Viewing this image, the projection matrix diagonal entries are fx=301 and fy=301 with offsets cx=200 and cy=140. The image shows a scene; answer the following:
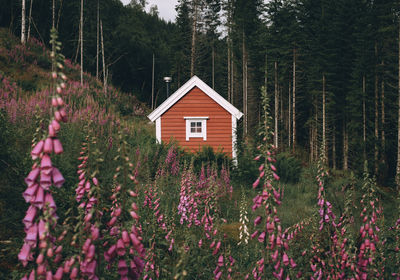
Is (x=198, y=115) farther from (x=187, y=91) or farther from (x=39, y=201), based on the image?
(x=39, y=201)

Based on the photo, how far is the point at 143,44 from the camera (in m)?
43.1

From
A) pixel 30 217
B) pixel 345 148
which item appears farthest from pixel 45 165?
pixel 345 148

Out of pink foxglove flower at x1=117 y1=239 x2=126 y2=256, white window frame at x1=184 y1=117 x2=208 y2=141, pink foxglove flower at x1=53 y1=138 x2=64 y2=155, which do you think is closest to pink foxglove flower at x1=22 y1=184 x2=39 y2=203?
pink foxglove flower at x1=53 y1=138 x2=64 y2=155

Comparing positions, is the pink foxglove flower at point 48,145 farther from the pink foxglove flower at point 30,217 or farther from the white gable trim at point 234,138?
the white gable trim at point 234,138

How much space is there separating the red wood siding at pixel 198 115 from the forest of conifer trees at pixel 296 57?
275cm

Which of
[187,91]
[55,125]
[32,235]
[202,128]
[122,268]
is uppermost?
[187,91]

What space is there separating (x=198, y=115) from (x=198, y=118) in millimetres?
172

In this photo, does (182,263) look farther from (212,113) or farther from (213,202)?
(212,113)

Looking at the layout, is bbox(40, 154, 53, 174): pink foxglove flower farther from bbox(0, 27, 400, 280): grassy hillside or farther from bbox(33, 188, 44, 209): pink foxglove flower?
bbox(33, 188, 44, 209): pink foxglove flower

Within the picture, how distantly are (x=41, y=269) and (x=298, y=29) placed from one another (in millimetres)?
32571

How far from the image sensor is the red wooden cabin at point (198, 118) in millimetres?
16859

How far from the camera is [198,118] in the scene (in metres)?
17.0

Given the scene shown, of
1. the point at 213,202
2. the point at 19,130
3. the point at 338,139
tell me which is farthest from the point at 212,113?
the point at 338,139

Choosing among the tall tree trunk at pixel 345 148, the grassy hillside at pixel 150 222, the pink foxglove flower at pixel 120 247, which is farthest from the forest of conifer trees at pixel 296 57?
the pink foxglove flower at pixel 120 247
